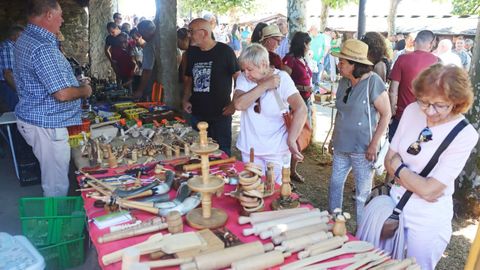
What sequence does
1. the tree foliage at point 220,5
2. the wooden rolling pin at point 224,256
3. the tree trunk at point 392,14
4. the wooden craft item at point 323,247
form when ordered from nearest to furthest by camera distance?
1. the wooden rolling pin at point 224,256
2. the wooden craft item at point 323,247
3. the tree trunk at point 392,14
4. the tree foliage at point 220,5

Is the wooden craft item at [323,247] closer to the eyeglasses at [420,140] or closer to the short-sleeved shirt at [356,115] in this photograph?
the eyeglasses at [420,140]

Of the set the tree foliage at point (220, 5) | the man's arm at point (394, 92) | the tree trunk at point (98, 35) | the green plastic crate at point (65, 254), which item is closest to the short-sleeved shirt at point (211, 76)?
the man's arm at point (394, 92)

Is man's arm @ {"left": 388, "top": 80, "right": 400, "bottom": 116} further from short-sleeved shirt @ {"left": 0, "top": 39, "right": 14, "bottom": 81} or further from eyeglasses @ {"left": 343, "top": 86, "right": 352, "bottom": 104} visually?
short-sleeved shirt @ {"left": 0, "top": 39, "right": 14, "bottom": 81}

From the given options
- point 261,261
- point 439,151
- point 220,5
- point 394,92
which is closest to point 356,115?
point 439,151

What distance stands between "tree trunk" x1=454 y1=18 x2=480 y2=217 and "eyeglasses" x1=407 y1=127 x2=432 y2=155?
2.24 m

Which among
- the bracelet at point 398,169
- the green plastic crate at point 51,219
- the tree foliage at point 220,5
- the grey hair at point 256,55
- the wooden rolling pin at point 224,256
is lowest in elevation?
the green plastic crate at point 51,219

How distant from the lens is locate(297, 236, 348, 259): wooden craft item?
5.09 ft

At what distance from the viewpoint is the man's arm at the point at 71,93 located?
278 cm

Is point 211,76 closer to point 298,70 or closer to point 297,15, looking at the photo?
point 298,70

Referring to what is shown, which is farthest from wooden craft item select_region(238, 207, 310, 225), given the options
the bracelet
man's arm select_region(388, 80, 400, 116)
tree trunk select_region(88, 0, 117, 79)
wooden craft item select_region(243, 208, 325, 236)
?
tree trunk select_region(88, 0, 117, 79)

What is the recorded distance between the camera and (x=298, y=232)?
5.46 ft

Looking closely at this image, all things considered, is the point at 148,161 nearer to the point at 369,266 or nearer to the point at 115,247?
the point at 115,247

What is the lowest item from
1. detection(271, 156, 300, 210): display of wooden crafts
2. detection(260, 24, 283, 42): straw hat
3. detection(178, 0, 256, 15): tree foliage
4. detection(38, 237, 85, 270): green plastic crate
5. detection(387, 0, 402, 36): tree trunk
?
detection(38, 237, 85, 270): green plastic crate

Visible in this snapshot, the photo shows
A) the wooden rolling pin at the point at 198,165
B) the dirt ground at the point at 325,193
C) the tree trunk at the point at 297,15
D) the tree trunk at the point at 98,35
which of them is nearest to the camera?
the wooden rolling pin at the point at 198,165
